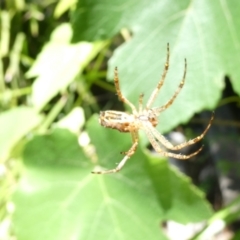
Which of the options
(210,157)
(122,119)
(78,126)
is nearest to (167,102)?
(122,119)

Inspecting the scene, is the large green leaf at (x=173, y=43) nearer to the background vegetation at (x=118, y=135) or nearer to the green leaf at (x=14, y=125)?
the background vegetation at (x=118, y=135)

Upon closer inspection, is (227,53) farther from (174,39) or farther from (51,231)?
(51,231)

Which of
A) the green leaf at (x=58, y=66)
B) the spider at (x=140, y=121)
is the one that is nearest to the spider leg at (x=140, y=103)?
the spider at (x=140, y=121)

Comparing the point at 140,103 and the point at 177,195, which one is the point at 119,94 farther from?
the point at 177,195

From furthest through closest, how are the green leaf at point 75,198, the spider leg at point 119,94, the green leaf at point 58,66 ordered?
1. the green leaf at point 58,66
2. the green leaf at point 75,198
3. the spider leg at point 119,94

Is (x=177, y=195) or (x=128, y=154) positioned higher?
(x=128, y=154)

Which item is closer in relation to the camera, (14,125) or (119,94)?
(119,94)

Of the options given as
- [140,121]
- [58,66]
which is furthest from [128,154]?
[58,66]
